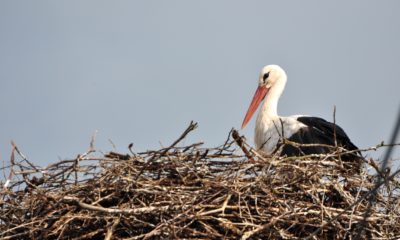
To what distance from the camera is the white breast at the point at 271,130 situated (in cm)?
607

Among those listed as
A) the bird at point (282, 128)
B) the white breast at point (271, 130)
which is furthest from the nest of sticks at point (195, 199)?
the white breast at point (271, 130)

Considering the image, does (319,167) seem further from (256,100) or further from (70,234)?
(256,100)

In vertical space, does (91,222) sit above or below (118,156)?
below

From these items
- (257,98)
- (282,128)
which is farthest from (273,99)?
(282,128)

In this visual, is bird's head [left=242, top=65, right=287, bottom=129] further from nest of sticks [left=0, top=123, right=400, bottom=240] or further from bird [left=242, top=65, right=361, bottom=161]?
nest of sticks [left=0, top=123, right=400, bottom=240]

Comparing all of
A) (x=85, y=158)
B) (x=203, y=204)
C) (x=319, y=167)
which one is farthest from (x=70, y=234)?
(x=319, y=167)

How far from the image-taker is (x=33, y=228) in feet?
13.5

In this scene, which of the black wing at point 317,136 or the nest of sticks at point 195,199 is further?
the black wing at point 317,136

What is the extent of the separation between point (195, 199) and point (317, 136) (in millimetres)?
2052

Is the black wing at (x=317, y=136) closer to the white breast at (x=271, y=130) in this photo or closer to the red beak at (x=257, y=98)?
the white breast at (x=271, y=130)

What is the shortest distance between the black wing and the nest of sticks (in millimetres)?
941

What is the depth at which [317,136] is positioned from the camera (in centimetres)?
584

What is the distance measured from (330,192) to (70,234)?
168cm

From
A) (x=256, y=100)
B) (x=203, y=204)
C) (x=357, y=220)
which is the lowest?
(x=357, y=220)
